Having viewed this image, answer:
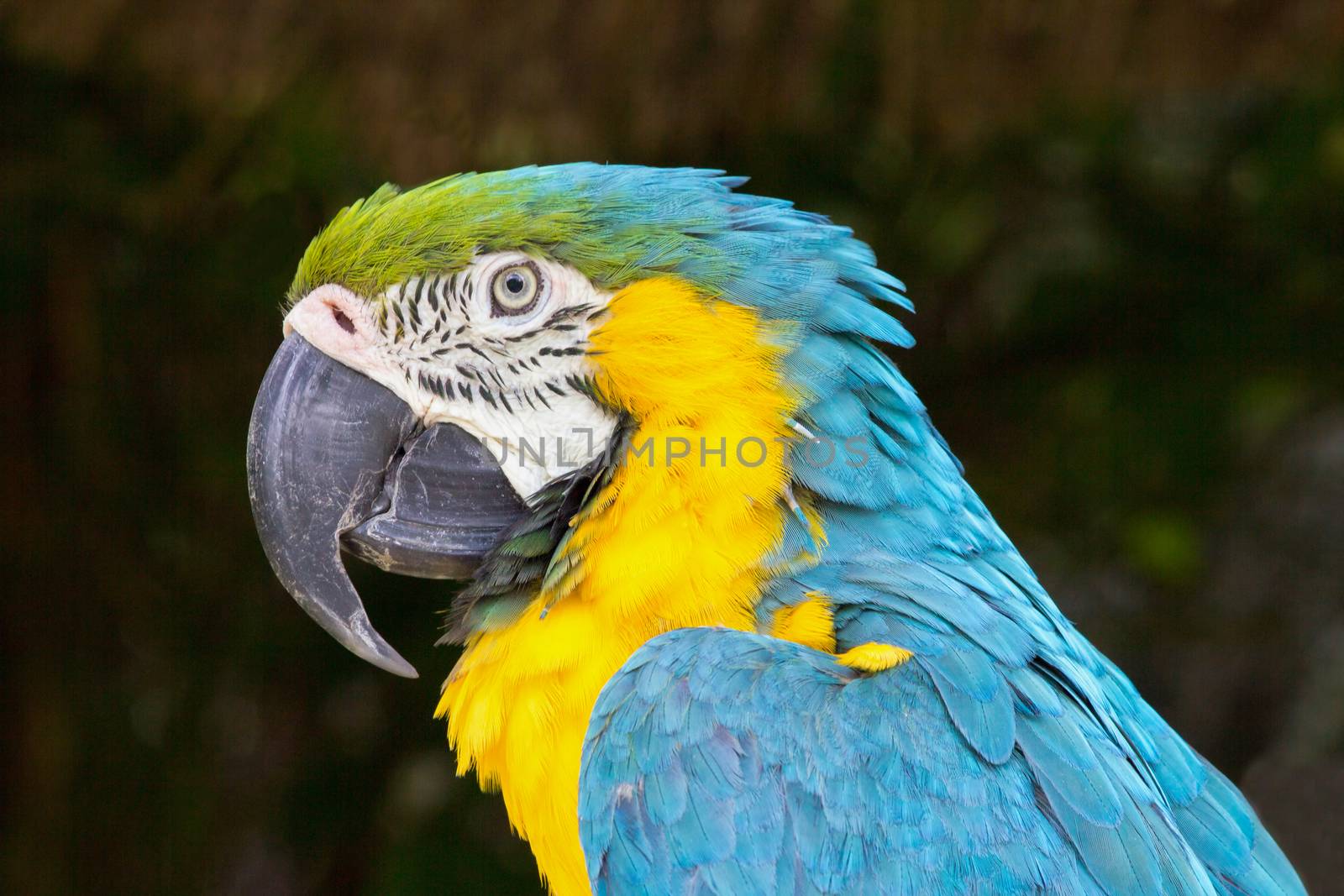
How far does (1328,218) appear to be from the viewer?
316cm

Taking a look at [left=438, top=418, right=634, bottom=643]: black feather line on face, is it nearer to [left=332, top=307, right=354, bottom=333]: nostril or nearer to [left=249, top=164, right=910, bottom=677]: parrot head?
[left=249, top=164, right=910, bottom=677]: parrot head

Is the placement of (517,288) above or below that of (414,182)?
above

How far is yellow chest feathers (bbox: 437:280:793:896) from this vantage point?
1.31 metres

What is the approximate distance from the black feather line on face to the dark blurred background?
1.73 metres

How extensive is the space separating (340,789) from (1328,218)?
120 inches

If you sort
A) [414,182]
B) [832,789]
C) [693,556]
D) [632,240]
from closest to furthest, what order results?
[832,789]
[693,556]
[632,240]
[414,182]

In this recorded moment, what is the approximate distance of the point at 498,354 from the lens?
1442 mm

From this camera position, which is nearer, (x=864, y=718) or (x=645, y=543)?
(x=864, y=718)

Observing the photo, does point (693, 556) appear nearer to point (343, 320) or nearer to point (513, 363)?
point (513, 363)

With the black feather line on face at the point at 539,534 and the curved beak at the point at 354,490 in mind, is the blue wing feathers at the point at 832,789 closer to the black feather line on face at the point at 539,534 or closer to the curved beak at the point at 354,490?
the black feather line on face at the point at 539,534

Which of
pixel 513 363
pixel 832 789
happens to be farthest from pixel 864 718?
pixel 513 363

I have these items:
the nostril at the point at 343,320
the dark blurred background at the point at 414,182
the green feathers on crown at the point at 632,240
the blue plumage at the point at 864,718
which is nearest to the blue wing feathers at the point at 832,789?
the blue plumage at the point at 864,718

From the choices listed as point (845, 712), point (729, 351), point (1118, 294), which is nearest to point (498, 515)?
point (729, 351)

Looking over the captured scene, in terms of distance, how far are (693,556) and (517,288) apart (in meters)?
0.39
